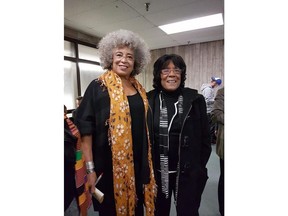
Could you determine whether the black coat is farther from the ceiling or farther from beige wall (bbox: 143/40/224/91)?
beige wall (bbox: 143/40/224/91)

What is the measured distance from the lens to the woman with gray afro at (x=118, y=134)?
0.96m

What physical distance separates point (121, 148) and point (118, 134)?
76 mm

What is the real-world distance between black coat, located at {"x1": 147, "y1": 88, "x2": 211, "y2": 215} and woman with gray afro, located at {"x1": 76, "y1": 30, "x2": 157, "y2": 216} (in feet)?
0.28

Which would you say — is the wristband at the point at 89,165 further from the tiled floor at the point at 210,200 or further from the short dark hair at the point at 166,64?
the tiled floor at the point at 210,200

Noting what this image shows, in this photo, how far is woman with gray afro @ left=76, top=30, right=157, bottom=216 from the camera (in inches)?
38.0

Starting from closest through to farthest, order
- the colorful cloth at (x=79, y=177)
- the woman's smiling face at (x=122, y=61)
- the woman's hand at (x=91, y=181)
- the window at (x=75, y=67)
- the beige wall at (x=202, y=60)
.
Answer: the colorful cloth at (x=79, y=177), the woman's hand at (x=91, y=181), the woman's smiling face at (x=122, y=61), the window at (x=75, y=67), the beige wall at (x=202, y=60)

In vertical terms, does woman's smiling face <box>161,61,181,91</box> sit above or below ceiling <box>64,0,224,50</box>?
below

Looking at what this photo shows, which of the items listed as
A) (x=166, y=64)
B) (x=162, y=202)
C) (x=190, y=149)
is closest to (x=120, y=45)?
(x=166, y=64)

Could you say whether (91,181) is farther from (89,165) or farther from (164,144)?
(164,144)

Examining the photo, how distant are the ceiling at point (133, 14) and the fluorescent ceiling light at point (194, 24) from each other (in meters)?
0.17

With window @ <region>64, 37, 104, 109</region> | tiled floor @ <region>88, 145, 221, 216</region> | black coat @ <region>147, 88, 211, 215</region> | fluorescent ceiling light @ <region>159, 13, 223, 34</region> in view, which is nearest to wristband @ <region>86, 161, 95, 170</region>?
black coat @ <region>147, 88, 211, 215</region>

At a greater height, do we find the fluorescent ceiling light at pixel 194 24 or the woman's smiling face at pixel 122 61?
the fluorescent ceiling light at pixel 194 24

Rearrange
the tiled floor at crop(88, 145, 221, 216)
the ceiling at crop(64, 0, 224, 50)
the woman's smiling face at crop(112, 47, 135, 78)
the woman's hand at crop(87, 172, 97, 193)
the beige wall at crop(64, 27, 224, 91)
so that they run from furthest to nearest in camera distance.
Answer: the beige wall at crop(64, 27, 224, 91) < the ceiling at crop(64, 0, 224, 50) < the tiled floor at crop(88, 145, 221, 216) < the woman's smiling face at crop(112, 47, 135, 78) < the woman's hand at crop(87, 172, 97, 193)

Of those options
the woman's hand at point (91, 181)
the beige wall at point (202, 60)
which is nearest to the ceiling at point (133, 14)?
the beige wall at point (202, 60)
